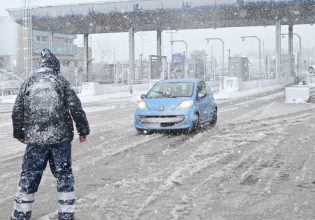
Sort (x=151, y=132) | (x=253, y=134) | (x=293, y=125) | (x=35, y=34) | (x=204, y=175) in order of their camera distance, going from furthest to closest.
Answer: (x=35, y=34)
(x=293, y=125)
(x=151, y=132)
(x=253, y=134)
(x=204, y=175)

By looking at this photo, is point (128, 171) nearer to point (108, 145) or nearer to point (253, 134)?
point (108, 145)

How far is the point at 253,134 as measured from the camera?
1271 cm

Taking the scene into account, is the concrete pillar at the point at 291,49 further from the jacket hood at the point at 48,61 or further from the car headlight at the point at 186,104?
the jacket hood at the point at 48,61

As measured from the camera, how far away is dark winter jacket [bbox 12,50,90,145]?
16.5 feet

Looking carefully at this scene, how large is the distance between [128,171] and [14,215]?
331 centimetres

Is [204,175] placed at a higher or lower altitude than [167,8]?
lower

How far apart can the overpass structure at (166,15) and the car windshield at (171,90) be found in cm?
2076

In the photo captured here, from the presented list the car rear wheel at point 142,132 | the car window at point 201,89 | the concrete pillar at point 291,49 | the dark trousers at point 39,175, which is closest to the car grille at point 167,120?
the car rear wheel at point 142,132

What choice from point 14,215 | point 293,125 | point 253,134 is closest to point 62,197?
point 14,215

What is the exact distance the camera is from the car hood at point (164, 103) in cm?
1312

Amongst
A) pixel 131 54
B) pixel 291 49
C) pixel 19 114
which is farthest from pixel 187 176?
pixel 291 49

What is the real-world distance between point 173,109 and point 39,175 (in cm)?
817

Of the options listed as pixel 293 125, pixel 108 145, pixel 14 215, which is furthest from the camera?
pixel 293 125

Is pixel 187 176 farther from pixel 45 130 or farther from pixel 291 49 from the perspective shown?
pixel 291 49
